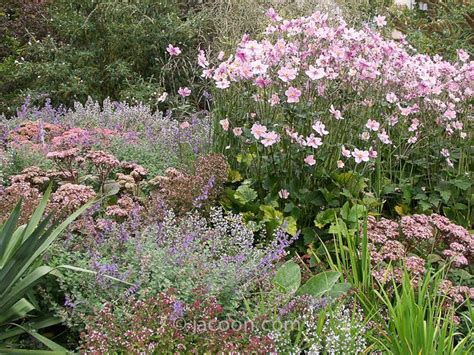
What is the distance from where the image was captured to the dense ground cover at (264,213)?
2678mm

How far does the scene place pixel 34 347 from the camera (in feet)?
9.08

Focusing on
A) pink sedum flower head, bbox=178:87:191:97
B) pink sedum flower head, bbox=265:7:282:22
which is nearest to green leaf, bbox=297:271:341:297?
pink sedum flower head, bbox=178:87:191:97

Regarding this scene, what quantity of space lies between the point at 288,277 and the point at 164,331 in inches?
38.9

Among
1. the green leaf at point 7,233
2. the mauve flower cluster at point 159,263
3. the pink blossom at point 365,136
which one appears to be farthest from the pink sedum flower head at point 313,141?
the green leaf at point 7,233

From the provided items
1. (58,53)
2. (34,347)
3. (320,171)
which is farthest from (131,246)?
(58,53)

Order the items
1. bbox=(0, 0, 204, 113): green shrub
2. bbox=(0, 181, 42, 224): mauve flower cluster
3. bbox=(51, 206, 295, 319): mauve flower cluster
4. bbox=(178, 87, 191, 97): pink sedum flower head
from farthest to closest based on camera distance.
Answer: bbox=(0, 0, 204, 113): green shrub < bbox=(178, 87, 191, 97): pink sedum flower head < bbox=(0, 181, 42, 224): mauve flower cluster < bbox=(51, 206, 295, 319): mauve flower cluster

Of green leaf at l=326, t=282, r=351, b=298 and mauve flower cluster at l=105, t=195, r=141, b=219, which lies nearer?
green leaf at l=326, t=282, r=351, b=298

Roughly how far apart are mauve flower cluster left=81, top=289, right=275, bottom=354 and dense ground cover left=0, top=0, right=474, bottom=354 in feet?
0.03

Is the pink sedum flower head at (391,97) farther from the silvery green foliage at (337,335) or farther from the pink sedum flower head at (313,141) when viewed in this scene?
the silvery green foliage at (337,335)

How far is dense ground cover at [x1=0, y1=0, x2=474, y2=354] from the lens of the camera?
8.79ft

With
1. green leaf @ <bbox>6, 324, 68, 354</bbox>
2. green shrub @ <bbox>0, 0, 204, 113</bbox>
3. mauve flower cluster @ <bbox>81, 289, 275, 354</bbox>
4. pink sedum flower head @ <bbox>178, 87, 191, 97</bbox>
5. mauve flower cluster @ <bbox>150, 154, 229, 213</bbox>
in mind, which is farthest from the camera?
green shrub @ <bbox>0, 0, 204, 113</bbox>

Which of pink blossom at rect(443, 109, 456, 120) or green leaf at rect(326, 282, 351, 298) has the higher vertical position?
pink blossom at rect(443, 109, 456, 120)

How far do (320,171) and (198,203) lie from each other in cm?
87

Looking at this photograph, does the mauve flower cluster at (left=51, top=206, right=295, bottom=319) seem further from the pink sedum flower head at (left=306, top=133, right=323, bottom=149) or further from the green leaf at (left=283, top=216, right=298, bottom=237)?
the pink sedum flower head at (left=306, top=133, right=323, bottom=149)
